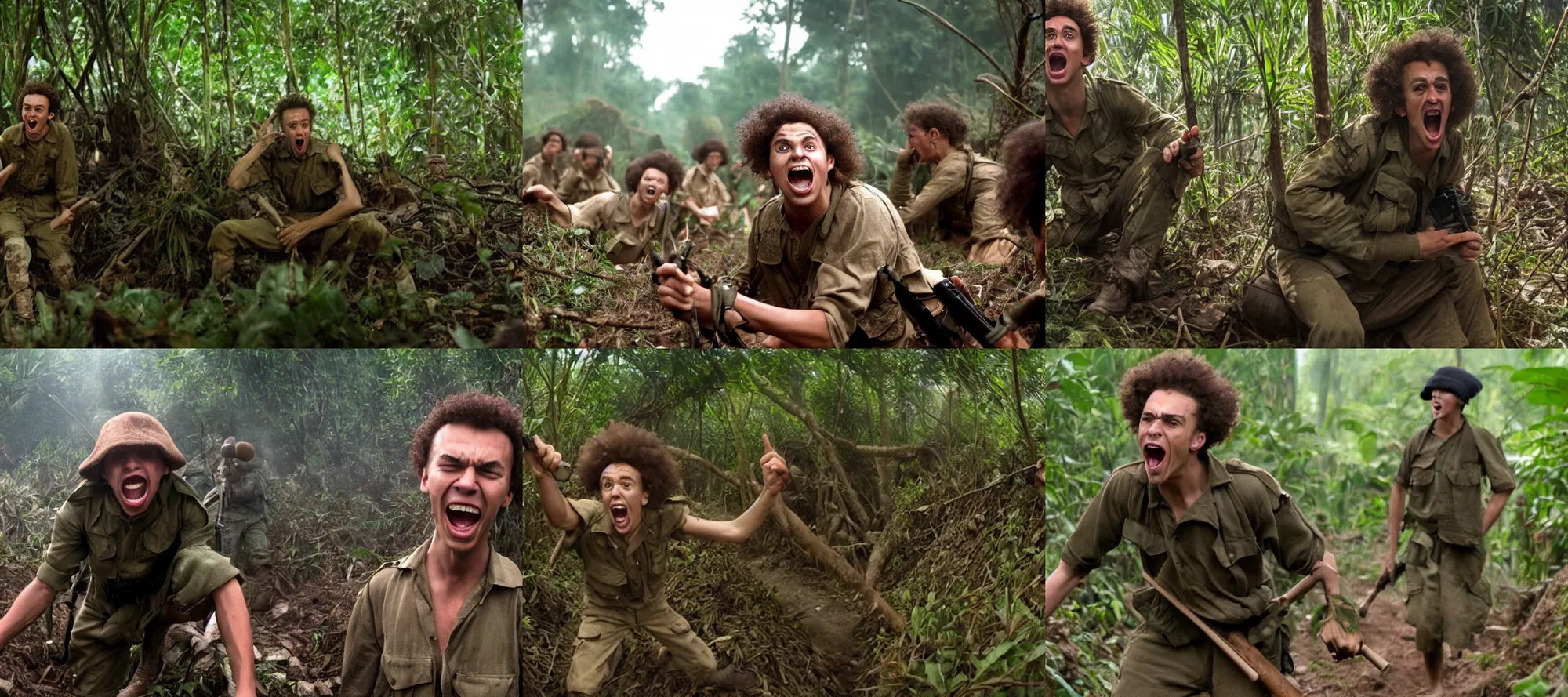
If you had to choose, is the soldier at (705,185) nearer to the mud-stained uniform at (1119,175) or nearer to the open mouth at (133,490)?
the mud-stained uniform at (1119,175)

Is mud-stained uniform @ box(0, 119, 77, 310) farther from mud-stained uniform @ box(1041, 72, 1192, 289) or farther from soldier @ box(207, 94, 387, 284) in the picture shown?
mud-stained uniform @ box(1041, 72, 1192, 289)

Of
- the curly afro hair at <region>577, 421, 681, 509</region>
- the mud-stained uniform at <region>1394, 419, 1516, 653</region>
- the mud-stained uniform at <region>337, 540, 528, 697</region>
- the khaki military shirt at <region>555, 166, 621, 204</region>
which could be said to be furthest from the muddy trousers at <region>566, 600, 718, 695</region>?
the mud-stained uniform at <region>1394, 419, 1516, 653</region>

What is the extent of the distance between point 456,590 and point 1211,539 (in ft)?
9.33

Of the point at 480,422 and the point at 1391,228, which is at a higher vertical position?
the point at 1391,228

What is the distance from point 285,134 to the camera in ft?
15.8

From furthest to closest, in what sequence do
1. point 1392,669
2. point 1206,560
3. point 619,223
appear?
point 1392,669 → point 619,223 → point 1206,560

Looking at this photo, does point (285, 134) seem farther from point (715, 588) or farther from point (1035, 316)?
point (1035, 316)

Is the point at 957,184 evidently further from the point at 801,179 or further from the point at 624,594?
the point at 624,594

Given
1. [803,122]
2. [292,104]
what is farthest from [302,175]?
[803,122]

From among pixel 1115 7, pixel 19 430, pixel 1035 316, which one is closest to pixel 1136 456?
pixel 1035 316

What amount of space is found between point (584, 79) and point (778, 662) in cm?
234

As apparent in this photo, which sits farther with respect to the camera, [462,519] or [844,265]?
[462,519]

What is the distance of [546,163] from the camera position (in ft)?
16.7

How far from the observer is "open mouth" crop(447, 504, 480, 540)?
14.5 ft
